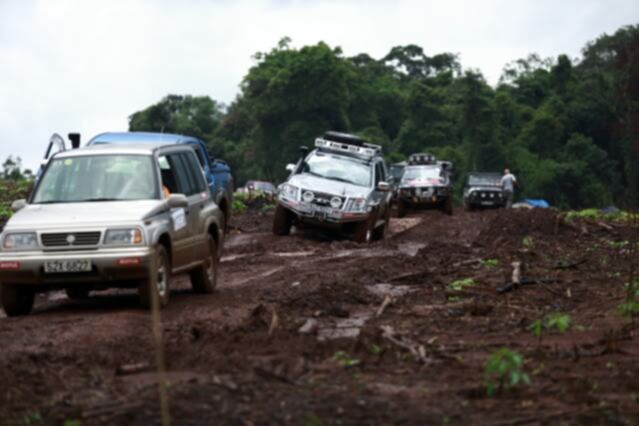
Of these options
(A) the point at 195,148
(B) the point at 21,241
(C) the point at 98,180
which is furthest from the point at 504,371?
(A) the point at 195,148

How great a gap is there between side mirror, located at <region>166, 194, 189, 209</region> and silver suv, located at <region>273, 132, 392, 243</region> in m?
10.1

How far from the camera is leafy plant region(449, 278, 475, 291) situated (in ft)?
50.1

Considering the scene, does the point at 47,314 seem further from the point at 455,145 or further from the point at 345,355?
the point at 455,145

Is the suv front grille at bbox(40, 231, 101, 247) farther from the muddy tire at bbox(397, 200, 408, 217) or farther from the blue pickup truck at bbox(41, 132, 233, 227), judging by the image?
the muddy tire at bbox(397, 200, 408, 217)

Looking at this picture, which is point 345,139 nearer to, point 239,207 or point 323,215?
point 323,215

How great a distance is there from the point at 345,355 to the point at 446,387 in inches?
48.1

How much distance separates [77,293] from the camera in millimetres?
14328

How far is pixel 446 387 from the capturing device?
8.05 meters

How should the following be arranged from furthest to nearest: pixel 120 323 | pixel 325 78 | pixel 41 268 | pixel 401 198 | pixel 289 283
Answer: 1. pixel 325 78
2. pixel 401 198
3. pixel 289 283
4. pixel 41 268
5. pixel 120 323

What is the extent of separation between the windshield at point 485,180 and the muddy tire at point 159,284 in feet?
118

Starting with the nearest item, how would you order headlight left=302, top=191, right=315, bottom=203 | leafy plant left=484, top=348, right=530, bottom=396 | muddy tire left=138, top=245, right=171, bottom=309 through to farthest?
1. leafy plant left=484, top=348, right=530, bottom=396
2. muddy tire left=138, top=245, right=171, bottom=309
3. headlight left=302, top=191, right=315, bottom=203

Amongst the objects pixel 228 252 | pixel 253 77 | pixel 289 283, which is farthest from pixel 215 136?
pixel 289 283

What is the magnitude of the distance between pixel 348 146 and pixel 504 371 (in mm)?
17573

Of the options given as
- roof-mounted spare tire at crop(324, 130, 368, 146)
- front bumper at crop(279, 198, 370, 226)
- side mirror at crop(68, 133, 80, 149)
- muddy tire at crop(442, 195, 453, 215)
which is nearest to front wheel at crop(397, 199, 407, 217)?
muddy tire at crop(442, 195, 453, 215)
